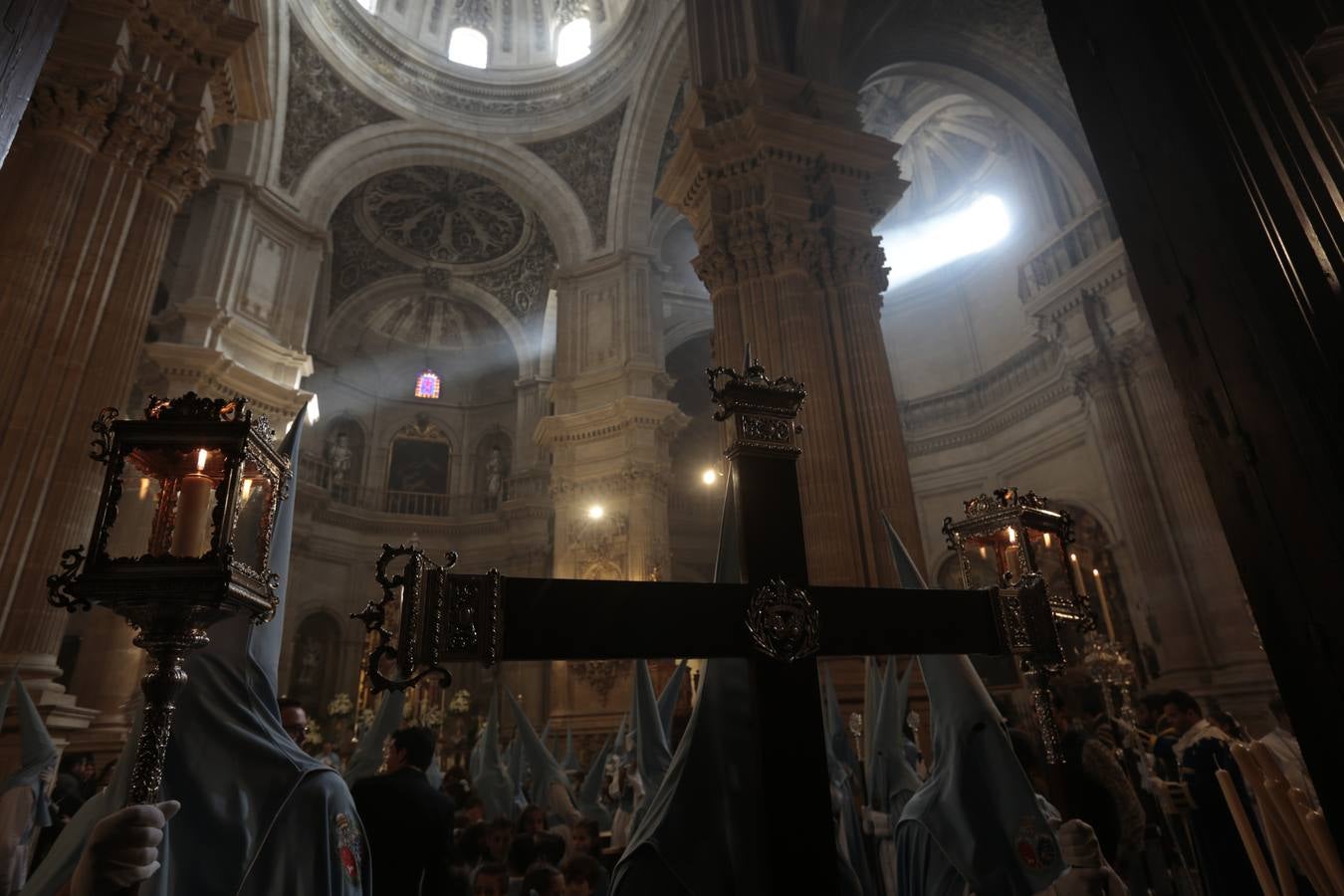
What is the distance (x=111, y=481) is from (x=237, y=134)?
587 inches

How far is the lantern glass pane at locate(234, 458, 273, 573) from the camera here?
1.61m

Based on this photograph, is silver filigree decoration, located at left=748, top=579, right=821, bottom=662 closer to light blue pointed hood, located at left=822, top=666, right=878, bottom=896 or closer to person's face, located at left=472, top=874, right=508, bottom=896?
light blue pointed hood, located at left=822, top=666, right=878, bottom=896

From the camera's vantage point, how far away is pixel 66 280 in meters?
5.86

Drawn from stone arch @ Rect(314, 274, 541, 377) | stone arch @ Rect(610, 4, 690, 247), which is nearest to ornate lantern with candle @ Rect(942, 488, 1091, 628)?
stone arch @ Rect(610, 4, 690, 247)

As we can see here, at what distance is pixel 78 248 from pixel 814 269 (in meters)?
6.61

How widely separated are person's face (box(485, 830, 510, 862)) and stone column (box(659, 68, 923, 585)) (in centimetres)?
340

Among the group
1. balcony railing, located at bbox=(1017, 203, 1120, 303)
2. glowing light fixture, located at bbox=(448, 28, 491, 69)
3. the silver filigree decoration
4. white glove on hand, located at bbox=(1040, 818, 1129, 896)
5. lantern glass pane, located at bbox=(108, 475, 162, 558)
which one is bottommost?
white glove on hand, located at bbox=(1040, 818, 1129, 896)

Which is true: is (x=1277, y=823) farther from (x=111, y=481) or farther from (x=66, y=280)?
(x=66, y=280)

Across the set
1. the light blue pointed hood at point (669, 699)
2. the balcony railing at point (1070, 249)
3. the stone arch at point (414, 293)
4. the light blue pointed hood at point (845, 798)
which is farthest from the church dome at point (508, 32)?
the light blue pointed hood at point (845, 798)

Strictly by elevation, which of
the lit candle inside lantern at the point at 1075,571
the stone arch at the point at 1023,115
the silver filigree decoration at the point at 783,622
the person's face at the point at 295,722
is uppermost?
the stone arch at the point at 1023,115

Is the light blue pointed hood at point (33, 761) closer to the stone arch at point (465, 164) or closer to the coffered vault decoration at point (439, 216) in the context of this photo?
the stone arch at point (465, 164)

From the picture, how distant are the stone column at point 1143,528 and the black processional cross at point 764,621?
9.32 metres

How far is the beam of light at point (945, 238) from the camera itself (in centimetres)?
1698

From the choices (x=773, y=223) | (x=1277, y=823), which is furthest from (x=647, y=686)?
(x=773, y=223)
